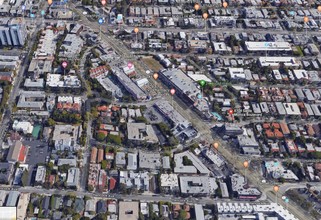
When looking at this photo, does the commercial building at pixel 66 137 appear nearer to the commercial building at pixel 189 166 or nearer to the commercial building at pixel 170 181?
the commercial building at pixel 170 181

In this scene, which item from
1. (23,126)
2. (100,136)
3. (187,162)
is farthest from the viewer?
(23,126)

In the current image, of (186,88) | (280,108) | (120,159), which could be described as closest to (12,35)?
(186,88)

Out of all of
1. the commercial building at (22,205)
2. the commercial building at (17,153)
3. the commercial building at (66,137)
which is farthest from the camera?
the commercial building at (66,137)

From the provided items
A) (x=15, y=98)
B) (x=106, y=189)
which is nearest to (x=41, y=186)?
(x=106, y=189)

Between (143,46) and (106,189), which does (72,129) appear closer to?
(106,189)

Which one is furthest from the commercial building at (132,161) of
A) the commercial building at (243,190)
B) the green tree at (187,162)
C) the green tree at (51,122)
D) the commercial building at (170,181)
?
the commercial building at (243,190)

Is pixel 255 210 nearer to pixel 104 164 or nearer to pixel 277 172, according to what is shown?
pixel 277 172

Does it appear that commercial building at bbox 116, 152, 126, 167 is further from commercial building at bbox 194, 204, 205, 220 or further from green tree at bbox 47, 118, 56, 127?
commercial building at bbox 194, 204, 205, 220
